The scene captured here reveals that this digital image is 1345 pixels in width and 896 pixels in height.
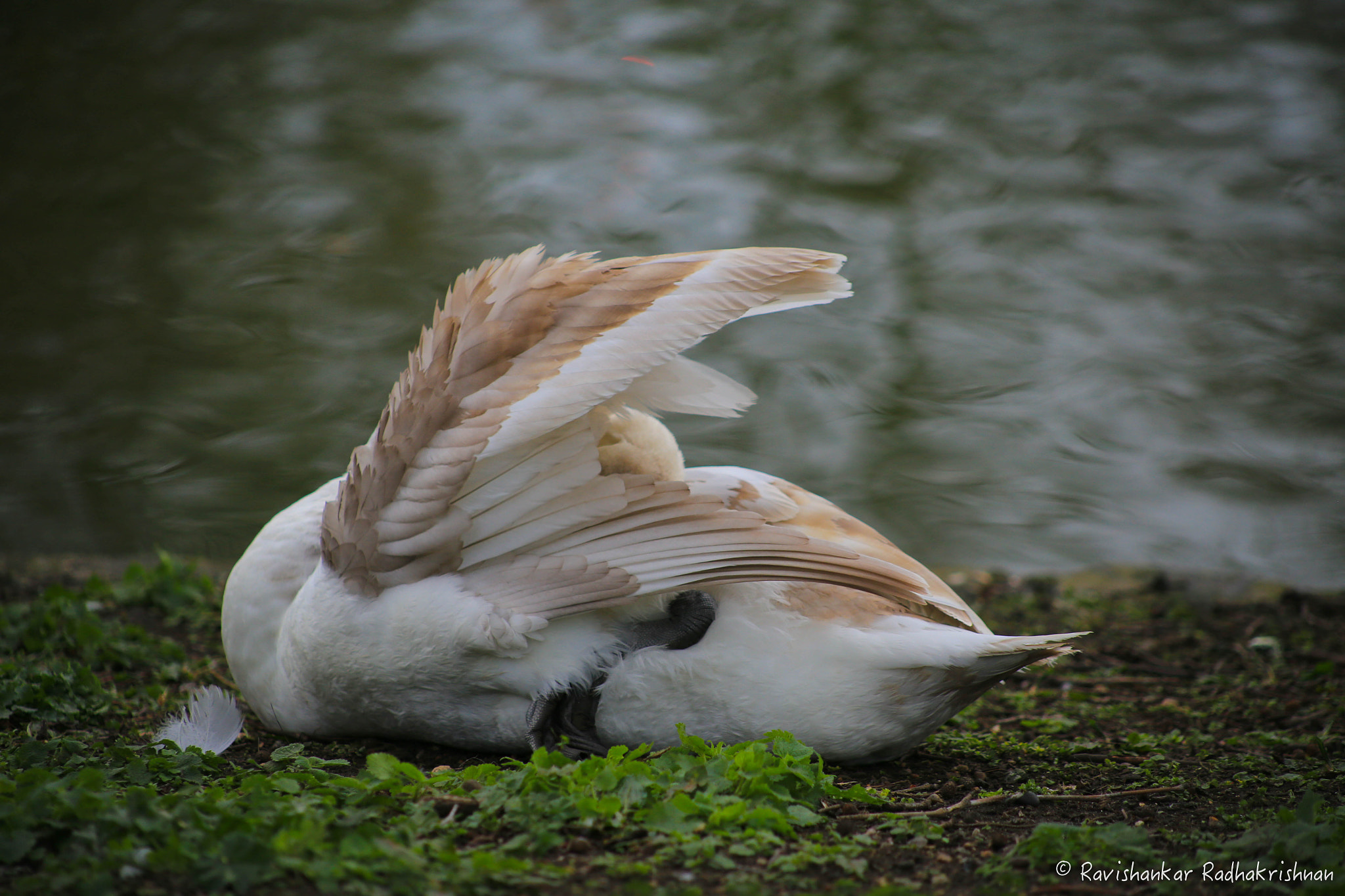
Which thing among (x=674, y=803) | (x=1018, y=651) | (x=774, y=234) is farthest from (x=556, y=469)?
(x=774, y=234)

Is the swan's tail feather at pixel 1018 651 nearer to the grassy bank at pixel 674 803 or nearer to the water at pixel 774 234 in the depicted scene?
the grassy bank at pixel 674 803

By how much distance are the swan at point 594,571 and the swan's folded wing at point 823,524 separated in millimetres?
10

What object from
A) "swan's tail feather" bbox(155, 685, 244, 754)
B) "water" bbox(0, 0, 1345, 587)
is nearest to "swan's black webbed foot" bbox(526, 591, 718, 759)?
"swan's tail feather" bbox(155, 685, 244, 754)

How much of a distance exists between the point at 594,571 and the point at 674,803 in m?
0.67

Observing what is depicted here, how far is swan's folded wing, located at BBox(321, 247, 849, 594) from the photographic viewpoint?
8.96 ft

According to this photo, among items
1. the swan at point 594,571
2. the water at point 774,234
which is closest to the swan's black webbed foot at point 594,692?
the swan at point 594,571

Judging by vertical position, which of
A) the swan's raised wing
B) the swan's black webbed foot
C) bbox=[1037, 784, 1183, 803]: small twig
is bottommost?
bbox=[1037, 784, 1183, 803]: small twig

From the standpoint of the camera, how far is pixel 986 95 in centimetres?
944

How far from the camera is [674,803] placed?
2318mm

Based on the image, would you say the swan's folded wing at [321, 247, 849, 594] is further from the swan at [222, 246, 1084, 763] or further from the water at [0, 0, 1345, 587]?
the water at [0, 0, 1345, 587]

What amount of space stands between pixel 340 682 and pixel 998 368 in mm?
5799

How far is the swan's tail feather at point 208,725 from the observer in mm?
3139

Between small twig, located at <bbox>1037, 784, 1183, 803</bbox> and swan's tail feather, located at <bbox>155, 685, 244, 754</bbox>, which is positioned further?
swan's tail feather, located at <bbox>155, 685, 244, 754</bbox>

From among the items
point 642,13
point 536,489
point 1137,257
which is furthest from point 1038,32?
point 536,489
